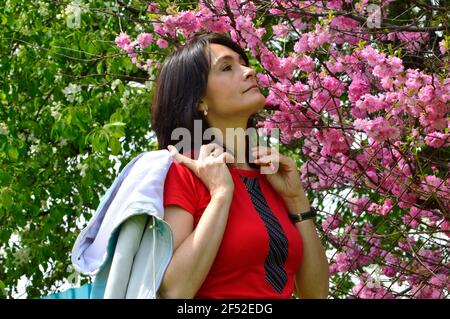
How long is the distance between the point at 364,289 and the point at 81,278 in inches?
83.9

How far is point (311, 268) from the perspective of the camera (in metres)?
2.73

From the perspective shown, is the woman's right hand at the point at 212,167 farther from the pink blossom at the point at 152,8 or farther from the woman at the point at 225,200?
the pink blossom at the point at 152,8

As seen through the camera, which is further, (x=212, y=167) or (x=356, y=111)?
(x=356, y=111)

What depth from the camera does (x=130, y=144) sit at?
6.01 m

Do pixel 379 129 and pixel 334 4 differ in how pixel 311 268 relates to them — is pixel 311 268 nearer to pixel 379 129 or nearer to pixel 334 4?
pixel 379 129

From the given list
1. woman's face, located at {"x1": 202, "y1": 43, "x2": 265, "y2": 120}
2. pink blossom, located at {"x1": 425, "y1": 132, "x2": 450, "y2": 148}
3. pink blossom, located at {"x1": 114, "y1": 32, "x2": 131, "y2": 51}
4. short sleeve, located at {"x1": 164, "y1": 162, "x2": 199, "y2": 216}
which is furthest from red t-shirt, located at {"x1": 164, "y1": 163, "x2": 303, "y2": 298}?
pink blossom, located at {"x1": 114, "y1": 32, "x2": 131, "y2": 51}

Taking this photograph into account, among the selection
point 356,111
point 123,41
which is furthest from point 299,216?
point 123,41

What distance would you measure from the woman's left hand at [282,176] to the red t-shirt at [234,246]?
198 millimetres

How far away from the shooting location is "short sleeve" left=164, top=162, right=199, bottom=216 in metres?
2.47

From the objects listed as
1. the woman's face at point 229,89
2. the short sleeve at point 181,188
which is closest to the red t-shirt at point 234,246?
the short sleeve at point 181,188

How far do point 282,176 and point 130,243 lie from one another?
2.06 ft

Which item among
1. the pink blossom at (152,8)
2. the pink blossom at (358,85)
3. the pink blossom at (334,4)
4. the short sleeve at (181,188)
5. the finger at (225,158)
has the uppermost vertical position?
the pink blossom at (152,8)

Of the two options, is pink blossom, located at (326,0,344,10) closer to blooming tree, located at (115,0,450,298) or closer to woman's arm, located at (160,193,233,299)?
blooming tree, located at (115,0,450,298)

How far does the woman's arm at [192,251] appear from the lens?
2.37m
